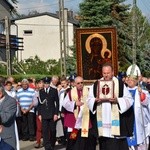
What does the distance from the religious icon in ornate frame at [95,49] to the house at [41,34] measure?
50690 millimetres

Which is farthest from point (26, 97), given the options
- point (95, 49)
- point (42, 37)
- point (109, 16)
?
point (42, 37)

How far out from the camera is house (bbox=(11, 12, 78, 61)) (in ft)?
217

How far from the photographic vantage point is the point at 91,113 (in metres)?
10.1

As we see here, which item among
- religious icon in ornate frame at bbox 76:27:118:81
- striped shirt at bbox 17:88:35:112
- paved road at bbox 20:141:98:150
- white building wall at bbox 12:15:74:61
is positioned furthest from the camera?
white building wall at bbox 12:15:74:61

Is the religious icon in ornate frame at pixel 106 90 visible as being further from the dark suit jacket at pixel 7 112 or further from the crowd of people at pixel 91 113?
the dark suit jacket at pixel 7 112

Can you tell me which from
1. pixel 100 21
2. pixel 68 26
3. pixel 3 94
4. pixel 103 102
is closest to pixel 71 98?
pixel 103 102

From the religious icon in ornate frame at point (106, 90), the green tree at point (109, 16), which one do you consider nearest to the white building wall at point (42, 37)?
the green tree at point (109, 16)

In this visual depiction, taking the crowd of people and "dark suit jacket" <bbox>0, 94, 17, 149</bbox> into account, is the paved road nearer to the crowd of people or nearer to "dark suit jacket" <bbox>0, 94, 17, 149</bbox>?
the crowd of people

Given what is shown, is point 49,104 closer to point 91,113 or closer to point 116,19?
point 91,113

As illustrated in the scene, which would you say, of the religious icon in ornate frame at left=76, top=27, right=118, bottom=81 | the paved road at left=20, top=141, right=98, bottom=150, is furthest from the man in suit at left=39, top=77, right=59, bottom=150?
the religious icon in ornate frame at left=76, top=27, right=118, bottom=81

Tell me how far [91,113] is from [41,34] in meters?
57.8

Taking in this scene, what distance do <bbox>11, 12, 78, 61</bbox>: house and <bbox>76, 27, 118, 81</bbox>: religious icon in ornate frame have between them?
50.7m

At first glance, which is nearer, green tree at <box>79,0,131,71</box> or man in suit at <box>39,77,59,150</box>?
man in suit at <box>39,77,59,150</box>

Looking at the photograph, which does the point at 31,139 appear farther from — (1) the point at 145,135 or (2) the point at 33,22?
(2) the point at 33,22
